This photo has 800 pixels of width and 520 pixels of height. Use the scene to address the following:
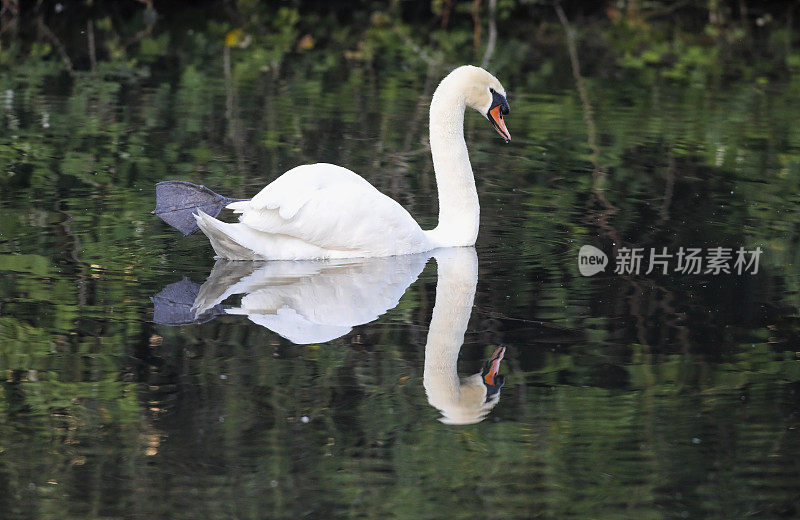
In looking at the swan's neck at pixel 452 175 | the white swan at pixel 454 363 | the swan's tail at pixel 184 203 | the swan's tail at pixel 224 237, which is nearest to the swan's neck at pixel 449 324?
the white swan at pixel 454 363

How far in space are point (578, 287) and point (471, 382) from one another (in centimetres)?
180

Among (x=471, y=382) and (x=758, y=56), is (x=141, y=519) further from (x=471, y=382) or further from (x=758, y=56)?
(x=758, y=56)

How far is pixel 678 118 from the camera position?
13.9m

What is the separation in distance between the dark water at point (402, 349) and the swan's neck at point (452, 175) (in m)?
0.26

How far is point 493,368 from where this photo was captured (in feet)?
20.3

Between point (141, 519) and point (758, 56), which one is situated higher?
point (758, 56)

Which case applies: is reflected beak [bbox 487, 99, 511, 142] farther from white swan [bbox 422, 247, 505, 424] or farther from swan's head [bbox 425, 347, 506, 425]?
swan's head [bbox 425, 347, 506, 425]

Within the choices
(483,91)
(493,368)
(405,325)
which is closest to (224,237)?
(405,325)

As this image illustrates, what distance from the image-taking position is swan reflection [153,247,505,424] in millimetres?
5984

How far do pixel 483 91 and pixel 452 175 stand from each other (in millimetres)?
593

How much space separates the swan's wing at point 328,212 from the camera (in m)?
7.79

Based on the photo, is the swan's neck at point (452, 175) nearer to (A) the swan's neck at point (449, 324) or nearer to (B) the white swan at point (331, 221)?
(B) the white swan at point (331, 221)

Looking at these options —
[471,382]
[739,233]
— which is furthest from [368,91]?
[471,382]

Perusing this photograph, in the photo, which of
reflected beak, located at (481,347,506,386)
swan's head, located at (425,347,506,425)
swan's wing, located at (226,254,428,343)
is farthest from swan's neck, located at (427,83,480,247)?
swan's head, located at (425,347,506,425)
